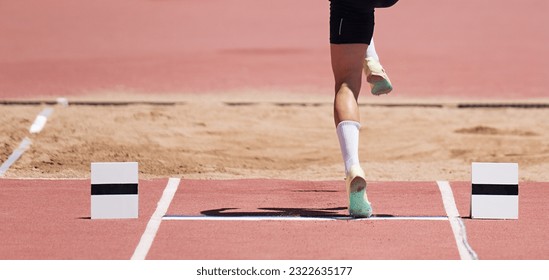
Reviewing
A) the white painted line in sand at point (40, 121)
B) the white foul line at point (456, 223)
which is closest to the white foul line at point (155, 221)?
the white foul line at point (456, 223)

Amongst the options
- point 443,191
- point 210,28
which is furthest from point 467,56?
point 443,191

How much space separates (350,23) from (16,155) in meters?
3.89

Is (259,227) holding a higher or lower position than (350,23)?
lower

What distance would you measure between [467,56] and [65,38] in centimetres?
473

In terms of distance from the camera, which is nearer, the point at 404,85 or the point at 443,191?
the point at 443,191

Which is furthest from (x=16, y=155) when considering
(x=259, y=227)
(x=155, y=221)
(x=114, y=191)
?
(x=259, y=227)

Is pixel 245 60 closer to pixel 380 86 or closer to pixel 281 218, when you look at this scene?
pixel 380 86

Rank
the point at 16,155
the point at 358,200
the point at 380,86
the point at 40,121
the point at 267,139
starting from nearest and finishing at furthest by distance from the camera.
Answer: the point at 358,200
the point at 380,86
the point at 16,155
the point at 267,139
the point at 40,121

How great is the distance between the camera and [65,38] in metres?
14.5

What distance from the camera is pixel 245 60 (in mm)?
13758

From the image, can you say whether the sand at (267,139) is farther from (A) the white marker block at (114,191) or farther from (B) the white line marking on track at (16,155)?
(A) the white marker block at (114,191)

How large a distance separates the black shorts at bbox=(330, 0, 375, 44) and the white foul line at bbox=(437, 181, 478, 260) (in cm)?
104

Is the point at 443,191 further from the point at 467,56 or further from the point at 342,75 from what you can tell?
the point at 467,56

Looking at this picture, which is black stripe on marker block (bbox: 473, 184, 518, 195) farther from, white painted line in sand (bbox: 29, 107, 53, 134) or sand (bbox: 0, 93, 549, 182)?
white painted line in sand (bbox: 29, 107, 53, 134)
